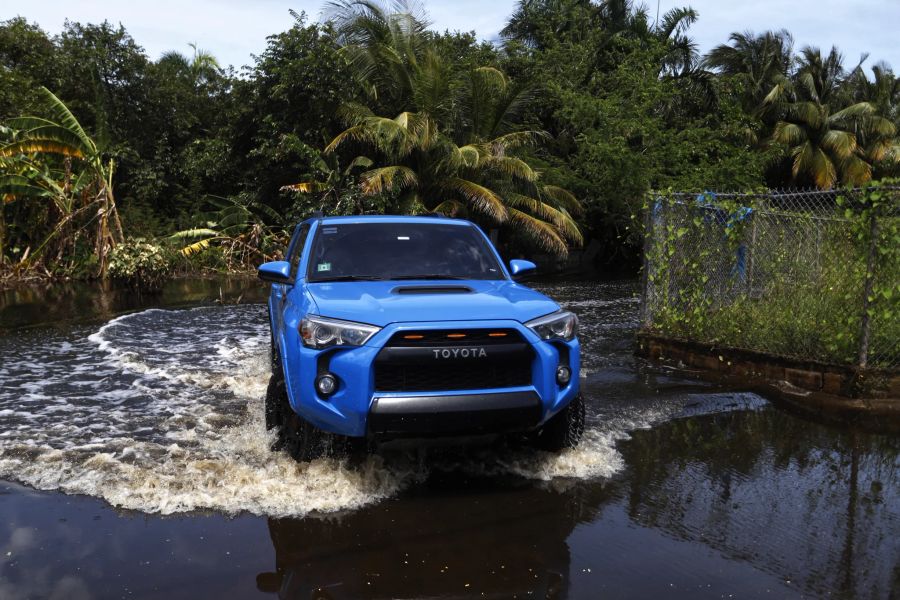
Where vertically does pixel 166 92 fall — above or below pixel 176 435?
above

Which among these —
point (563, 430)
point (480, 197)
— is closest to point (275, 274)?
point (563, 430)

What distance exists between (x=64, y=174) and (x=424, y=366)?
746 inches

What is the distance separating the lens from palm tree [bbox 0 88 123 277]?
1844 centimetres

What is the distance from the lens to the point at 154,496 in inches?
188

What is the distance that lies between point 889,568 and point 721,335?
4.84 m

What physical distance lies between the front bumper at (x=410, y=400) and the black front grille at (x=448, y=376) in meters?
0.03

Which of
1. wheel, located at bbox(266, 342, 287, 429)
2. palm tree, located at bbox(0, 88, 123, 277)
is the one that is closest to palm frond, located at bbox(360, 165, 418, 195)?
palm tree, located at bbox(0, 88, 123, 277)

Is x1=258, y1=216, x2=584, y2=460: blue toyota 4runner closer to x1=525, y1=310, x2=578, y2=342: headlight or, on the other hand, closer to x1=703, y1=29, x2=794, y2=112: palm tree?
x1=525, y1=310, x2=578, y2=342: headlight

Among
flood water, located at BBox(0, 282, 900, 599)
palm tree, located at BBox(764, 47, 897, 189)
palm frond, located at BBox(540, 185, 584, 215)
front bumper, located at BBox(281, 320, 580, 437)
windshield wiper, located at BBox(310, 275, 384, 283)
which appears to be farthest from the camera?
palm tree, located at BBox(764, 47, 897, 189)

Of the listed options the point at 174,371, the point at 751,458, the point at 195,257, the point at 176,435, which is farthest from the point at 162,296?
the point at 751,458

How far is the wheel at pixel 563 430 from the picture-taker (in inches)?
201

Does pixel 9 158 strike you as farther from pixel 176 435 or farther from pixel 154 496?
pixel 154 496

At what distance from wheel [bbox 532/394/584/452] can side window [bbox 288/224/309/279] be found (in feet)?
7.95

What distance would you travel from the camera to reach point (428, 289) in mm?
5109
